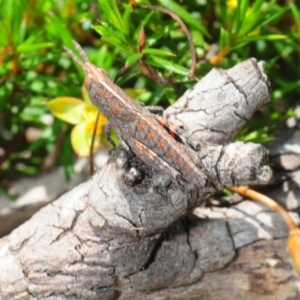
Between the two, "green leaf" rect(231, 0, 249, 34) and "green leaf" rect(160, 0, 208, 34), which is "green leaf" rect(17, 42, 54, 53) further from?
"green leaf" rect(231, 0, 249, 34)

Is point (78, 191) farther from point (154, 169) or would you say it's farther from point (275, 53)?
point (275, 53)

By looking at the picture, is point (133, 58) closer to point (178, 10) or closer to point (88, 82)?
point (88, 82)

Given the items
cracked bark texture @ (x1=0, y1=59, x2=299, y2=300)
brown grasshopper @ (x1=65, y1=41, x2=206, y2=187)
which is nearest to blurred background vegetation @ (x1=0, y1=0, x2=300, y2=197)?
brown grasshopper @ (x1=65, y1=41, x2=206, y2=187)

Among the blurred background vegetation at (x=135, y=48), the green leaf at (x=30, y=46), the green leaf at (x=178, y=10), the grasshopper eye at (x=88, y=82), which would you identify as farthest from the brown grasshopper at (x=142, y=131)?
the green leaf at (x=178, y=10)

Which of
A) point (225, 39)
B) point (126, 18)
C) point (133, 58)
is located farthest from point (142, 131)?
point (225, 39)

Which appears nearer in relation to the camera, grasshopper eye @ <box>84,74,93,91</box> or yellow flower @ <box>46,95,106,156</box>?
grasshopper eye @ <box>84,74,93,91</box>
